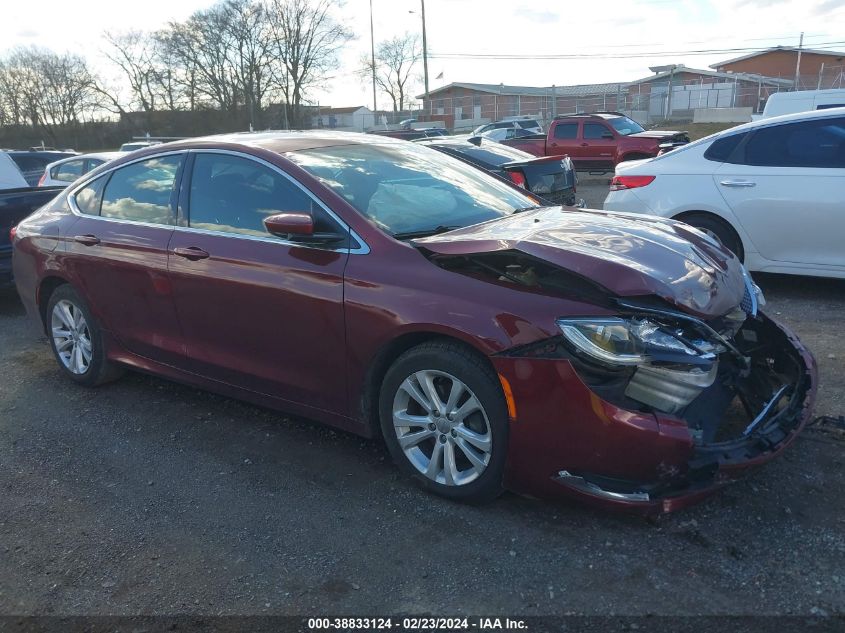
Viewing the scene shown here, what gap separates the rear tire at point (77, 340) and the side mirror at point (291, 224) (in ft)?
6.74

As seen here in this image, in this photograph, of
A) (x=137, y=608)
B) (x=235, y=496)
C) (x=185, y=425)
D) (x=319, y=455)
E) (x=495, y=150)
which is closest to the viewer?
(x=137, y=608)

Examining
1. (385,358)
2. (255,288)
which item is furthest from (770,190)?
(255,288)

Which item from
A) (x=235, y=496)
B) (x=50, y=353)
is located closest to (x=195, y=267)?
(x=235, y=496)

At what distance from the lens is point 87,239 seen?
15.3 ft

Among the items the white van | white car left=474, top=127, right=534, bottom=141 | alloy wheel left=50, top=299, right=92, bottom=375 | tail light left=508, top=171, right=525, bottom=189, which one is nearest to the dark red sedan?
alloy wheel left=50, top=299, right=92, bottom=375

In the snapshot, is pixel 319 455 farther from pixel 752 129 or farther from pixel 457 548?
pixel 752 129

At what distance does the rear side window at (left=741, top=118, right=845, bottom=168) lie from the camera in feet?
19.4

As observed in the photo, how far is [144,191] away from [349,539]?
2.72m

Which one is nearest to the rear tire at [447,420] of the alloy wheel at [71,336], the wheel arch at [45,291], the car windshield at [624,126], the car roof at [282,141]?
the car roof at [282,141]

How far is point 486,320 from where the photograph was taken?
9.68 ft

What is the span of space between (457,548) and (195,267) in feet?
7.15

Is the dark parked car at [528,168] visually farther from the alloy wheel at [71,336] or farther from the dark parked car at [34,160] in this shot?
the dark parked car at [34,160]

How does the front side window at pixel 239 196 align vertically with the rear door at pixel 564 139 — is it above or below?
above

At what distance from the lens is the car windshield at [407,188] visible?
12.0 feet
